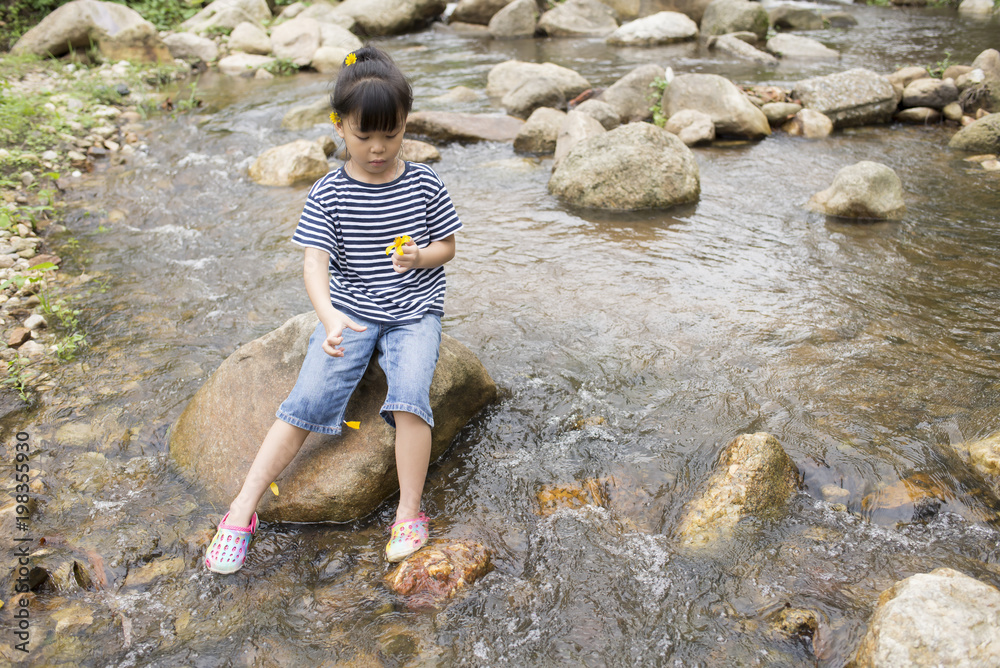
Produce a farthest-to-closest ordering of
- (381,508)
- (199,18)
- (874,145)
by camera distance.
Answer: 1. (199,18)
2. (874,145)
3. (381,508)

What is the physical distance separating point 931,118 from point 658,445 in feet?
28.2

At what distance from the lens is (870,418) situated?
11.9ft

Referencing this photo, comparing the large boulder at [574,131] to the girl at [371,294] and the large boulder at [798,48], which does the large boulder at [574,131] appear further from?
the large boulder at [798,48]

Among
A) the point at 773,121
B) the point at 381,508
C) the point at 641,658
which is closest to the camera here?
the point at 641,658

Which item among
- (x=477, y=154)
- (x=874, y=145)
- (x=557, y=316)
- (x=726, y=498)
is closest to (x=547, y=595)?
(x=726, y=498)

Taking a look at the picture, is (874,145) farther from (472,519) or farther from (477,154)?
(472,519)

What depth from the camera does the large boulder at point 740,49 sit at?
42.6ft

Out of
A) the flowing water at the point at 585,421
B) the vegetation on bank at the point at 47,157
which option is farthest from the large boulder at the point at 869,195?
the vegetation on bank at the point at 47,157

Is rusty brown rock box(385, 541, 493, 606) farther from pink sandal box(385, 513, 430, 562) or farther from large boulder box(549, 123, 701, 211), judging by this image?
large boulder box(549, 123, 701, 211)

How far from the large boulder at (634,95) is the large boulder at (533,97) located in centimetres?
72

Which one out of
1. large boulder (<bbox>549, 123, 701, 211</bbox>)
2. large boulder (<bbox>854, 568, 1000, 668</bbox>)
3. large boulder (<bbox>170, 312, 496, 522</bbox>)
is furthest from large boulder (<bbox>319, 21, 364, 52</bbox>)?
large boulder (<bbox>854, 568, 1000, 668</bbox>)

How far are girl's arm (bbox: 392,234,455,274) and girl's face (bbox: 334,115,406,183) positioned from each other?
36 cm

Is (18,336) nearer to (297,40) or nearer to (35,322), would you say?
(35,322)

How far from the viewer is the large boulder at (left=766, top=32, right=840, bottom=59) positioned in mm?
13195
